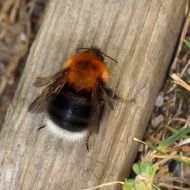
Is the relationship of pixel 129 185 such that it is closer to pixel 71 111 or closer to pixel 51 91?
pixel 71 111

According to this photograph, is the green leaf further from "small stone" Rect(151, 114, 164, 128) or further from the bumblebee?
"small stone" Rect(151, 114, 164, 128)

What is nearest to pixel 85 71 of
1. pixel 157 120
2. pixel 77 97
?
pixel 77 97

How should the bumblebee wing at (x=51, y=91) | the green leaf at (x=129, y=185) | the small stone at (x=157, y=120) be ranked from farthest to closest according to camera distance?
the small stone at (x=157, y=120)
the bumblebee wing at (x=51, y=91)
the green leaf at (x=129, y=185)

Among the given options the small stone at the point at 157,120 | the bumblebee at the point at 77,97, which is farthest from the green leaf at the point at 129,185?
the small stone at the point at 157,120

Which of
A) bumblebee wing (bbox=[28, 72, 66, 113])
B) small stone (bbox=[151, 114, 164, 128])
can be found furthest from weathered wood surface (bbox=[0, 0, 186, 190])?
small stone (bbox=[151, 114, 164, 128])

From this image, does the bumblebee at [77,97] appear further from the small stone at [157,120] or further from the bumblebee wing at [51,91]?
the small stone at [157,120]

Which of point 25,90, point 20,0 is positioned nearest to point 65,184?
point 25,90
